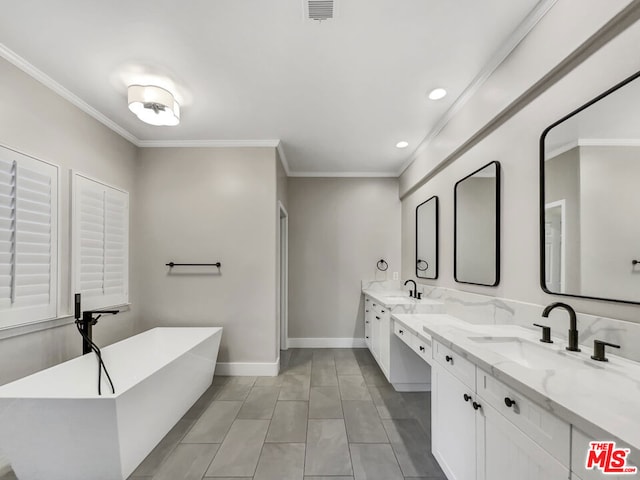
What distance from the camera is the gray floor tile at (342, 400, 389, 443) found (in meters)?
2.21

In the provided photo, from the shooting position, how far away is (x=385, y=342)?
3.25m

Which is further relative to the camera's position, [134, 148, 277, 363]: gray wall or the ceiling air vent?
[134, 148, 277, 363]: gray wall

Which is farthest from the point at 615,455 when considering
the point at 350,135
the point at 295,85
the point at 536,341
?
the point at 350,135

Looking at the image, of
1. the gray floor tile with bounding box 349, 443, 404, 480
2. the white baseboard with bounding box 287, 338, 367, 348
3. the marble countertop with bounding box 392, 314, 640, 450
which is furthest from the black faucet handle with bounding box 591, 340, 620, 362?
the white baseboard with bounding box 287, 338, 367, 348

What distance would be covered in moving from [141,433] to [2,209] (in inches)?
67.8

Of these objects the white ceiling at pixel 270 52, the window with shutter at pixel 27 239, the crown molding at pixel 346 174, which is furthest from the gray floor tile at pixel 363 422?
the crown molding at pixel 346 174

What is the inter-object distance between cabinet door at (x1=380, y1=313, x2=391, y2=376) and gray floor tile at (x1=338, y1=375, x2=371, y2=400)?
0.30 metres

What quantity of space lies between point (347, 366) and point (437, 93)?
123 inches

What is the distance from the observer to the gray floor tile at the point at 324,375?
127 inches

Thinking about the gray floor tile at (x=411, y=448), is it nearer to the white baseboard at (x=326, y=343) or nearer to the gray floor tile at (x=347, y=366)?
the gray floor tile at (x=347, y=366)

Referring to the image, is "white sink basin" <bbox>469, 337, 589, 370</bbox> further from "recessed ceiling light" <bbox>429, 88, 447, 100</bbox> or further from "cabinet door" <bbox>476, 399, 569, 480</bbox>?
"recessed ceiling light" <bbox>429, 88, 447, 100</bbox>

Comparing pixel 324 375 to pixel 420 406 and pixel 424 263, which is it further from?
pixel 424 263

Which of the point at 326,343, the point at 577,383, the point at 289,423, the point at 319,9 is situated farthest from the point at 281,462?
the point at 319,9

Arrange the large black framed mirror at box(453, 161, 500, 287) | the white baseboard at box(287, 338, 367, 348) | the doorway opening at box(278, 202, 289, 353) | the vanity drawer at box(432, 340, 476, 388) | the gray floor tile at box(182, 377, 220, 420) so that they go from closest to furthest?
the vanity drawer at box(432, 340, 476, 388) < the large black framed mirror at box(453, 161, 500, 287) < the gray floor tile at box(182, 377, 220, 420) < the doorway opening at box(278, 202, 289, 353) < the white baseboard at box(287, 338, 367, 348)
